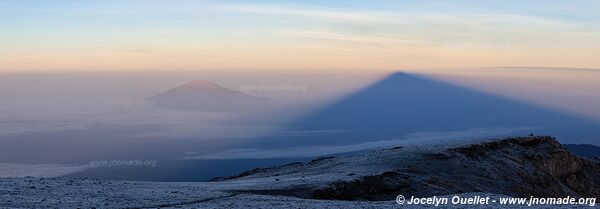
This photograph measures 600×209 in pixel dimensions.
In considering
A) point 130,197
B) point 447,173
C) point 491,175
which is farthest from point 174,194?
point 491,175

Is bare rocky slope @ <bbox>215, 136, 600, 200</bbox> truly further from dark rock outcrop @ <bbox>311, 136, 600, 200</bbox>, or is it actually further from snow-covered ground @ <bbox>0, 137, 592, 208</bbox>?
snow-covered ground @ <bbox>0, 137, 592, 208</bbox>

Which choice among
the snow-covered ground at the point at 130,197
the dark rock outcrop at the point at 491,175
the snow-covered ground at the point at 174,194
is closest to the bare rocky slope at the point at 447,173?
the dark rock outcrop at the point at 491,175

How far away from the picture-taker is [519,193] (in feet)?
125

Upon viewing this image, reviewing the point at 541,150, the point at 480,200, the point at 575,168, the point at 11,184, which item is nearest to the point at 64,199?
the point at 11,184

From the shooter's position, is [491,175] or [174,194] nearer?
[174,194]

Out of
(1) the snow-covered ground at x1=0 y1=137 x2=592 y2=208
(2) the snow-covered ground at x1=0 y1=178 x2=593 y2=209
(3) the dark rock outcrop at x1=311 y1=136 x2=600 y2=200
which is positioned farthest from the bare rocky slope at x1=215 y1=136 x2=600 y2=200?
(2) the snow-covered ground at x1=0 y1=178 x2=593 y2=209

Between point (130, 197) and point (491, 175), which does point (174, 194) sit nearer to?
point (130, 197)

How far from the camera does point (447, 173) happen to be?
124ft

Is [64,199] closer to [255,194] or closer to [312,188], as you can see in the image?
[255,194]

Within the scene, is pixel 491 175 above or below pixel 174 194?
below

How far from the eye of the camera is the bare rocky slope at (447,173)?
3216cm

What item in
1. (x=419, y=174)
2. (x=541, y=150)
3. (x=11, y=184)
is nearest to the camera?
(x=11, y=184)

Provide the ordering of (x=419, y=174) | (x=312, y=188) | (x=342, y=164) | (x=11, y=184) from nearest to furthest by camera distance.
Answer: (x=11, y=184)
(x=312, y=188)
(x=419, y=174)
(x=342, y=164)

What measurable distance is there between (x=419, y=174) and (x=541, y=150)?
17.8 metres
